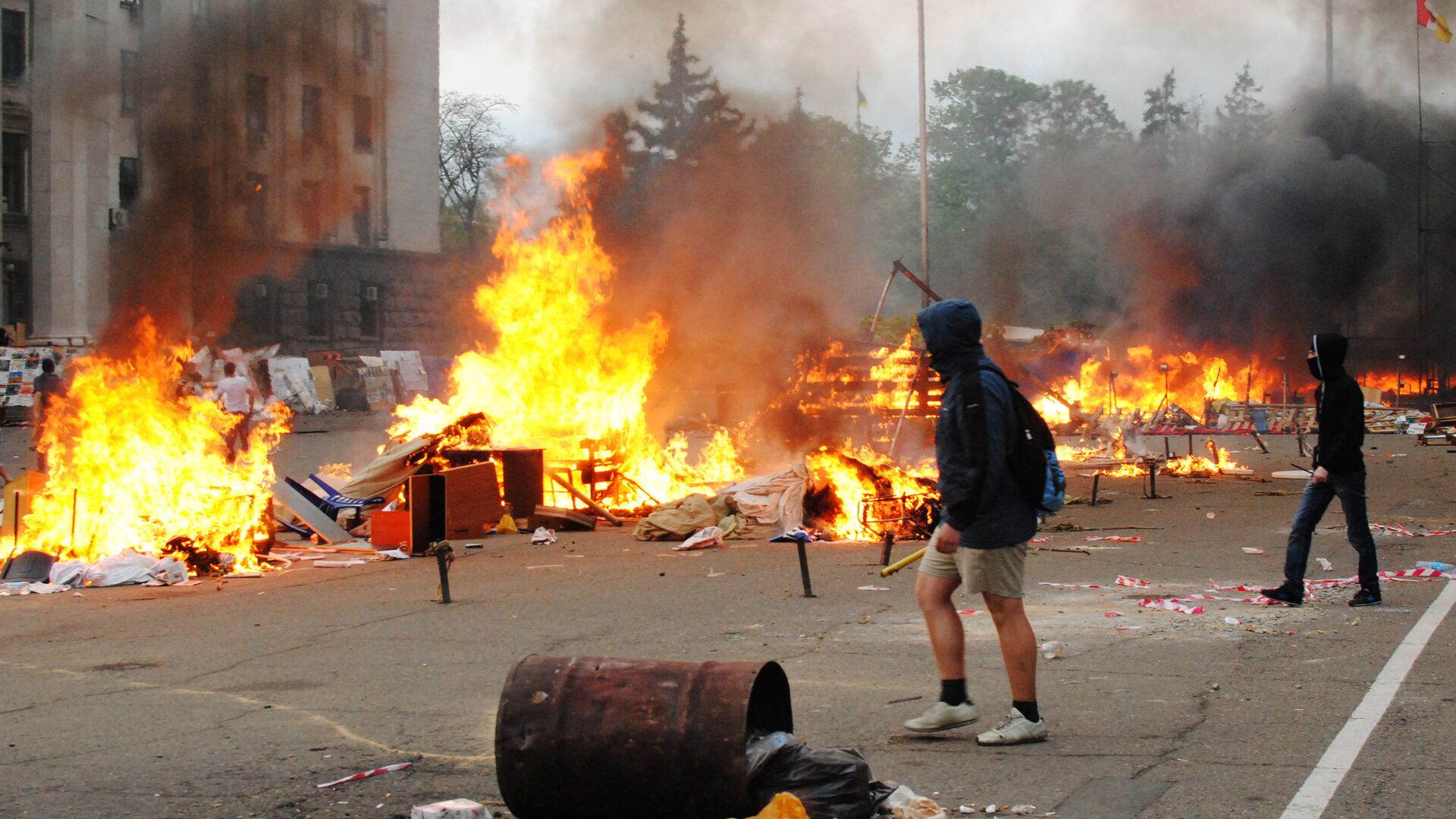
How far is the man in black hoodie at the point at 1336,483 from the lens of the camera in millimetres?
7988

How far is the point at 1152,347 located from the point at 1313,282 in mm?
3754

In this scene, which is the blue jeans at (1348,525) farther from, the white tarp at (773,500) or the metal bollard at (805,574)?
the white tarp at (773,500)

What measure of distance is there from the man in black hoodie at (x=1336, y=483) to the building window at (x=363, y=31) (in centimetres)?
1064

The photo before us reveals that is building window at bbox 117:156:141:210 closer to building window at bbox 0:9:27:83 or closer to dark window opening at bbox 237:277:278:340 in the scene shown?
dark window opening at bbox 237:277:278:340

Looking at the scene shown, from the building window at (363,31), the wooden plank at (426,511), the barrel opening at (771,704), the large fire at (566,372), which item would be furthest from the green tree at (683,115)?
the barrel opening at (771,704)

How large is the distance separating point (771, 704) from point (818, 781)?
0.42 metres

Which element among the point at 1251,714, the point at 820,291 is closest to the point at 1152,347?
the point at 820,291

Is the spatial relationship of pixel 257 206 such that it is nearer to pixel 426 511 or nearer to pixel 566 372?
pixel 426 511

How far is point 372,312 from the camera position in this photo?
3412 centimetres

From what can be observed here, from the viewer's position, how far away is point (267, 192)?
46.8ft

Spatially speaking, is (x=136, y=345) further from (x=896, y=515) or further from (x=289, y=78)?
(x=896, y=515)

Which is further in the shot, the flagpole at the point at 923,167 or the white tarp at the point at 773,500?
the flagpole at the point at 923,167

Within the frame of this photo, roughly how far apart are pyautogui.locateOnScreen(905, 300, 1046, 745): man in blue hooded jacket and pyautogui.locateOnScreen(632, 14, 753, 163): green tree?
1564 cm

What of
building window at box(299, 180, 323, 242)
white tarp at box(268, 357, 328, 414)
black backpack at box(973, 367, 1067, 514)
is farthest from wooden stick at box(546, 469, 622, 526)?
white tarp at box(268, 357, 328, 414)
